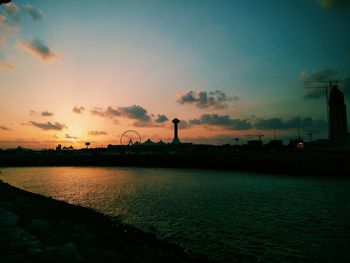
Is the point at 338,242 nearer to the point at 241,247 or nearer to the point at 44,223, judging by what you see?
the point at 241,247

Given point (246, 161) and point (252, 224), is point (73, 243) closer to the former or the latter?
point (252, 224)

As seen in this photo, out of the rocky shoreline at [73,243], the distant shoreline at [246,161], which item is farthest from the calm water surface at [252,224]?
the distant shoreline at [246,161]

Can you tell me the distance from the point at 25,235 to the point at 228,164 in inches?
3566

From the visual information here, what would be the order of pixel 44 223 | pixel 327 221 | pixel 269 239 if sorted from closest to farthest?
1. pixel 44 223
2. pixel 269 239
3. pixel 327 221

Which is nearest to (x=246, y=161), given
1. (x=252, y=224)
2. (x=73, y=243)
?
(x=252, y=224)

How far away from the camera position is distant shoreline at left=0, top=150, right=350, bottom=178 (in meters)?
67.1

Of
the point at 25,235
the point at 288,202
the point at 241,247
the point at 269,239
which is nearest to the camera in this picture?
the point at 25,235

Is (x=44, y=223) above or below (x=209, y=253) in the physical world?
above

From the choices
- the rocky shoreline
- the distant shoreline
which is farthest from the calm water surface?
the distant shoreline

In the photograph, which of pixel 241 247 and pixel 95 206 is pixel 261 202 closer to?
pixel 241 247

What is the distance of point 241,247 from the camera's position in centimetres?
1683

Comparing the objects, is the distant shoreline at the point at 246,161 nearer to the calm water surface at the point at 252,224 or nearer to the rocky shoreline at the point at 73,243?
the calm water surface at the point at 252,224

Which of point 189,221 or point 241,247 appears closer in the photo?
point 241,247

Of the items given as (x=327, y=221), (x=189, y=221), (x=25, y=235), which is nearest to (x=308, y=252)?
(x=327, y=221)
